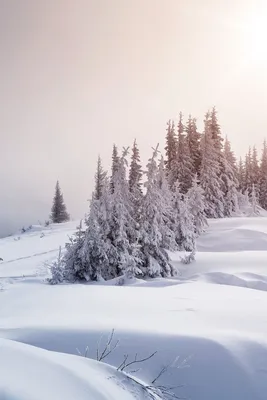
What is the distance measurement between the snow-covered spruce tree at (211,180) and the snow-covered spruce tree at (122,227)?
67.4 feet

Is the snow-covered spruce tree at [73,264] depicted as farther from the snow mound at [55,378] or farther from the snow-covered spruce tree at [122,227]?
the snow mound at [55,378]

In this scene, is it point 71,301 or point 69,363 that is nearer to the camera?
point 69,363

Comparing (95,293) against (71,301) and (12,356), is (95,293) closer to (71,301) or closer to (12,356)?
(71,301)

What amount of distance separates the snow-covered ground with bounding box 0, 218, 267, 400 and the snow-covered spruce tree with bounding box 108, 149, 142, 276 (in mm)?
4486

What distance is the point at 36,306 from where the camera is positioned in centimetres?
847

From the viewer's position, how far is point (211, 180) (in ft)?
Answer: 122

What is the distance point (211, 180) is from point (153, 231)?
21.9m

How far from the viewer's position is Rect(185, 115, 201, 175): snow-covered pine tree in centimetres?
4109

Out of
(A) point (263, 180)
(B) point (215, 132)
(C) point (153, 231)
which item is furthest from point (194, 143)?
(C) point (153, 231)

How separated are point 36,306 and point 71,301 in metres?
0.91

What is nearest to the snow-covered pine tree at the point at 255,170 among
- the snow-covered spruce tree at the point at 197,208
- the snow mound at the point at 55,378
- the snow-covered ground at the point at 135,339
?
the snow-covered spruce tree at the point at 197,208

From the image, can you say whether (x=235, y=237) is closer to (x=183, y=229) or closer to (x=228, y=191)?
(x=183, y=229)

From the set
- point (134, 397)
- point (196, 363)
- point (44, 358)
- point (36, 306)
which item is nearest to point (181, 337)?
point (196, 363)

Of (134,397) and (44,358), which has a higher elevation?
(44,358)
